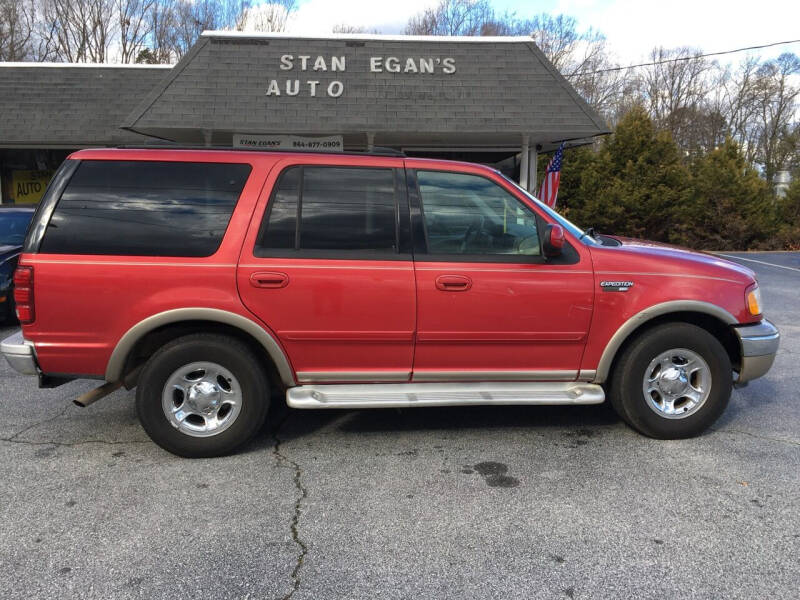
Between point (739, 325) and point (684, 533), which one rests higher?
point (739, 325)

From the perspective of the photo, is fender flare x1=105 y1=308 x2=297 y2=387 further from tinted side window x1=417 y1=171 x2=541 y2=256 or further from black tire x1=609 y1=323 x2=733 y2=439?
black tire x1=609 y1=323 x2=733 y2=439

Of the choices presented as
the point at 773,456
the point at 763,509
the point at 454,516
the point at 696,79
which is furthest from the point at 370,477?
the point at 696,79

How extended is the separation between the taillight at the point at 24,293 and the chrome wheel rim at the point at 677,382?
3894 millimetres

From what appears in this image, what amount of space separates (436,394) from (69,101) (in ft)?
46.7

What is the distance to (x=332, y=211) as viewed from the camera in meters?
3.93

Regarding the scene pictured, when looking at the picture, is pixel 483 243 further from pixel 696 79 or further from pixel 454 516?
pixel 696 79

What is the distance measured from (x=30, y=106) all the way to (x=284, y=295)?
1390 cm

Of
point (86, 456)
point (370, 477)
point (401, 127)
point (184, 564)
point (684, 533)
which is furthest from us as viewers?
point (401, 127)

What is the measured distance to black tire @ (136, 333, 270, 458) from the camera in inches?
148

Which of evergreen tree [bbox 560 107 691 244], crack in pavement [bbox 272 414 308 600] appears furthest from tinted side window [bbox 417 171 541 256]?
evergreen tree [bbox 560 107 691 244]

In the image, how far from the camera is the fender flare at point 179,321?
145 inches

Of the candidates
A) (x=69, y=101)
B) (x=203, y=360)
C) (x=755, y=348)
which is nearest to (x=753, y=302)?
(x=755, y=348)

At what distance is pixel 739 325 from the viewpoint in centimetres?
412

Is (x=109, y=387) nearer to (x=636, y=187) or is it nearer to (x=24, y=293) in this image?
(x=24, y=293)
